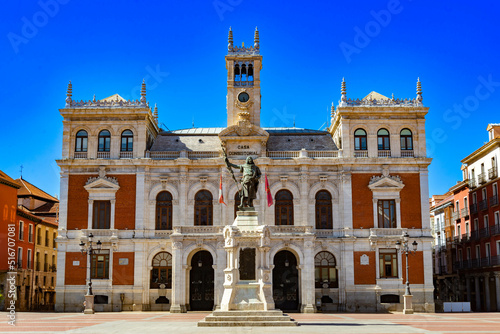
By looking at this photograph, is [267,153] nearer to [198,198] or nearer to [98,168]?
[198,198]

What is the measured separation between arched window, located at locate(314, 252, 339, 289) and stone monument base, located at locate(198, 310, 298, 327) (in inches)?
840

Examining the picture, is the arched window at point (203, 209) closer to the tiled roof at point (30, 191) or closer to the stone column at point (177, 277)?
the stone column at point (177, 277)

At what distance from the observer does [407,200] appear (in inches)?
2031

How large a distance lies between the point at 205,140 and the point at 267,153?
6.34m

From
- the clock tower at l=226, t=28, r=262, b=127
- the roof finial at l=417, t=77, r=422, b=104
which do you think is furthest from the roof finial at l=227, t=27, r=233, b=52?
the roof finial at l=417, t=77, r=422, b=104

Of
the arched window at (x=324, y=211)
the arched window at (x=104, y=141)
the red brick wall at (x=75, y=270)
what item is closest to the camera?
the red brick wall at (x=75, y=270)

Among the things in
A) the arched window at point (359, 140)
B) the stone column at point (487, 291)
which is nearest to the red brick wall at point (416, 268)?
the arched window at point (359, 140)

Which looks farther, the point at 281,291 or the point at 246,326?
the point at 281,291

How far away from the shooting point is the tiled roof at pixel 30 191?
7081cm

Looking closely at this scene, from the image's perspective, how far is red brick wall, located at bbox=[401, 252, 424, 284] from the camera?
50406 millimetres

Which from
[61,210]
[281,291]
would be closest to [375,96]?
[281,291]

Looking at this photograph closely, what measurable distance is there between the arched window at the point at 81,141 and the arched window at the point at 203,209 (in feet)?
35.0

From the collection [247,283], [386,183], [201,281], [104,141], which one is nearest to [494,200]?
[386,183]

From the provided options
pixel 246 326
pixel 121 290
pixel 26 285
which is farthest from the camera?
pixel 26 285
